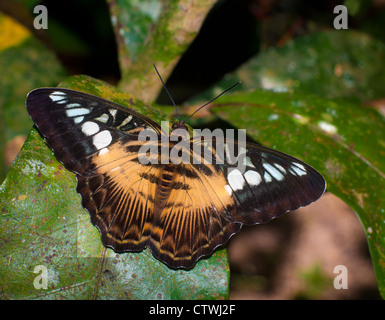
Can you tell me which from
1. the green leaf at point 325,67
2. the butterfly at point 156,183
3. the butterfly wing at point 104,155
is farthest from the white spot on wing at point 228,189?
the green leaf at point 325,67

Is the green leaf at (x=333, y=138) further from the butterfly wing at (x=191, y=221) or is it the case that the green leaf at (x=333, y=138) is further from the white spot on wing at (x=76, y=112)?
the white spot on wing at (x=76, y=112)

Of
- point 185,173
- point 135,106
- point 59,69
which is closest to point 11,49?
point 59,69

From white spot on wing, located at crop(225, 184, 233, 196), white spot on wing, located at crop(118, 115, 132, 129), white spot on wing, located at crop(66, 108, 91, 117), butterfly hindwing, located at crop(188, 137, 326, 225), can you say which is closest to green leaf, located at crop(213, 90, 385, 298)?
butterfly hindwing, located at crop(188, 137, 326, 225)

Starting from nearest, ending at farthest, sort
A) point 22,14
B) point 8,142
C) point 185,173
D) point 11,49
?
point 185,173, point 8,142, point 11,49, point 22,14

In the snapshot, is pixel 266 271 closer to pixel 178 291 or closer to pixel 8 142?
pixel 178 291

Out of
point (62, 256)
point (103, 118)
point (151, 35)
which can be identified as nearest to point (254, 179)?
point (103, 118)

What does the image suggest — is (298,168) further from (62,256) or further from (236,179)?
(62,256)

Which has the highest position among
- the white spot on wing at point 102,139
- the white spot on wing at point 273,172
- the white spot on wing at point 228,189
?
the white spot on wing at point 102,139
